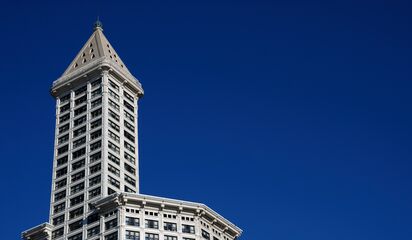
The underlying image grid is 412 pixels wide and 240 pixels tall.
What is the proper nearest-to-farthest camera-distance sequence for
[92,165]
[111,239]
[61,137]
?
1. [111,239]
2. [92,165]
3. [61,137]

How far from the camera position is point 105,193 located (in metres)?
178

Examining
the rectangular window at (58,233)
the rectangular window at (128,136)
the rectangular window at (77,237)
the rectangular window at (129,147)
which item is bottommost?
the rectangular window at (77,237)

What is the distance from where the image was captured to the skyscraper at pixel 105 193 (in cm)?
→ 17238

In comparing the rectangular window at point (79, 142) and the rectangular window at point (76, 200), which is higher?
the rectangular window at point (79, 142)

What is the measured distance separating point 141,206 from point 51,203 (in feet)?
81.5

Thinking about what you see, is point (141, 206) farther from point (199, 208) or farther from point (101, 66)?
point (101, 66)

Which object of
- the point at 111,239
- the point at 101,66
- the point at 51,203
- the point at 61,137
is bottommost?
the point at 111,239

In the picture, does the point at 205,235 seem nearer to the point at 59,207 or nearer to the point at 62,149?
the point at 59,207

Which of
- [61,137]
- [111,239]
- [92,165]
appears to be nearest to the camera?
[111,239]

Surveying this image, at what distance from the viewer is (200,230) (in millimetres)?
176125

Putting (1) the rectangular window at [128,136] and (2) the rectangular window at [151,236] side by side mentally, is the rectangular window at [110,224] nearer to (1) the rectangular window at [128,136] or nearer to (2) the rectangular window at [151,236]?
(2) the rectangular window at [151,236]

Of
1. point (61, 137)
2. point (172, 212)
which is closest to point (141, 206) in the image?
point (172, 212)

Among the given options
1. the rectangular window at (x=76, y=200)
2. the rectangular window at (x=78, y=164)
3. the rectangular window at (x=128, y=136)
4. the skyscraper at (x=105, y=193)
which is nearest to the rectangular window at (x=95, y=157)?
the skyscraper at (x=105, y=193)

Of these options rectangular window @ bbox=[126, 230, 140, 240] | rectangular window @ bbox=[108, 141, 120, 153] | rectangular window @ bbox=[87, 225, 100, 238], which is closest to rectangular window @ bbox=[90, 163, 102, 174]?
rectangular window @ bbox=[108, 141, 120, 153]
